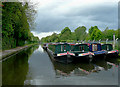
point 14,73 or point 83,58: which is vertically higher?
point 83,58

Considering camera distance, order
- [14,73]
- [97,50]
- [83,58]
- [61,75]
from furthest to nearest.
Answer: [97,50] < [83,58] < [14,73] < [61,75]

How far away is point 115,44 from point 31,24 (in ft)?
62.3

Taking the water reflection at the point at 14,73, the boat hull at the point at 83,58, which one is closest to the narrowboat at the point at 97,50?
the boat hull at the point at 83,58

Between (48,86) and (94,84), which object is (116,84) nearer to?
(94,84)

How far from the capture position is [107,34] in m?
56.2

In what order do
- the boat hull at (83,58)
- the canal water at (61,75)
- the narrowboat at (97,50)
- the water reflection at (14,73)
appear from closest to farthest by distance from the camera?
the canal water at (61,75), the water reflection at (14,73), the boat hull at (83,58), the narrowboat at (97,50)

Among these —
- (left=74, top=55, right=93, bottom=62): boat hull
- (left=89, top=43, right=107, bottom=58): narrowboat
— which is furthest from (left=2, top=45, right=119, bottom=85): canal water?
(left=89, top=43, right=107, bottom=58): narrowboat

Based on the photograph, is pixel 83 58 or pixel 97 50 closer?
pixel 83 58

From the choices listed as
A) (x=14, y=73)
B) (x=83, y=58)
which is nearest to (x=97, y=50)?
(x=83, y=58)

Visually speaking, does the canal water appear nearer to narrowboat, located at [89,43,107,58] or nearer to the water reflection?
the water reflection

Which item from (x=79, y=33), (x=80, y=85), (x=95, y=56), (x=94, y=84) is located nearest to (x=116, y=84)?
(x=94, y=84)

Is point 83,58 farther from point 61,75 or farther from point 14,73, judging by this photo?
point 14,73

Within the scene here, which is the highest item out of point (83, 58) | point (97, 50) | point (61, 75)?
point (97, 50)

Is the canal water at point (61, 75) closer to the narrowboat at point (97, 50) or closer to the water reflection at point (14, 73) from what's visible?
the water reflection at point (14, 73)
